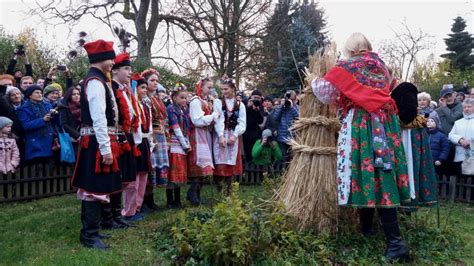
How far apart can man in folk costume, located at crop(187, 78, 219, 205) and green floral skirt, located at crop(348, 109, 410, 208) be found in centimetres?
287

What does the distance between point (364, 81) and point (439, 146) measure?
442 cm

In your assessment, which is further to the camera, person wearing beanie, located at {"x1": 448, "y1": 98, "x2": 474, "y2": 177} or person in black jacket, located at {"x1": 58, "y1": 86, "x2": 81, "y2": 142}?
person wearing beanie, located at {"x1": 448, "y1": 98, "x2": 474, "y2": 177}

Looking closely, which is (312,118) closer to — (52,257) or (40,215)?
(52,257)

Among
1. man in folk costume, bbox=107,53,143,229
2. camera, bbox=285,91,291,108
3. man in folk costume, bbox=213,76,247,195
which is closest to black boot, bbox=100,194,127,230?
man in folk costume, bbox=107,53,143,229

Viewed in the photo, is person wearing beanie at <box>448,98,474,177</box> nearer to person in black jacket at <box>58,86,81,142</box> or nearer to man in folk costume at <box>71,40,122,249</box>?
man in folk costume at <box>71,40,122,249</box>

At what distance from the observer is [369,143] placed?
4.04 m

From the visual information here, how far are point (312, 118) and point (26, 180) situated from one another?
4.82 m

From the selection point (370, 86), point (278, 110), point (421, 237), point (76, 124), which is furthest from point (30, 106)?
point (421, 237)

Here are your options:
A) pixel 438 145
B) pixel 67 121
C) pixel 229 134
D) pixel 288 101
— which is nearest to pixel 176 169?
pixel 229 134

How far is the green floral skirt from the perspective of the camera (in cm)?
396

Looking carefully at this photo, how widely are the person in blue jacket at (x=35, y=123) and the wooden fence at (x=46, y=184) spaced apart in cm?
38

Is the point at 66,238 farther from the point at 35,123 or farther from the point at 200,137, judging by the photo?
the point at 35,123

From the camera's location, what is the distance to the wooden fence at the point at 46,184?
7.18 m

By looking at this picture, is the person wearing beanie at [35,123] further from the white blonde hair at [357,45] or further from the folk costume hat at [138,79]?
the white blonde hair at [357,45]
